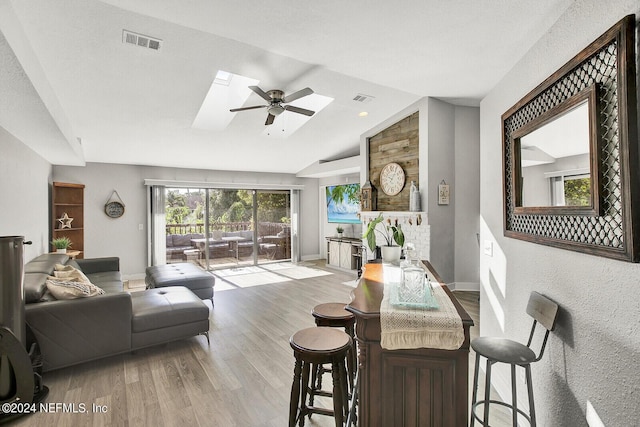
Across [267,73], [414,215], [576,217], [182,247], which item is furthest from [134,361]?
[182,247]

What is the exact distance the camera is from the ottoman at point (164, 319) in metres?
2.98

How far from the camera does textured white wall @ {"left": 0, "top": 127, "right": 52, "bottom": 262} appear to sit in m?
3.19

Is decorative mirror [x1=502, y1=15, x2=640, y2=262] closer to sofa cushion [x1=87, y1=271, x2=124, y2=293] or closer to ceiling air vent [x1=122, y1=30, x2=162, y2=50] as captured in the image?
ceiling air vent [x1=122, y1=30, x2=162, y2=50]

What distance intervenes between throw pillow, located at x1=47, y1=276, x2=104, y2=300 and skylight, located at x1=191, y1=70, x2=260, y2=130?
2590 mm

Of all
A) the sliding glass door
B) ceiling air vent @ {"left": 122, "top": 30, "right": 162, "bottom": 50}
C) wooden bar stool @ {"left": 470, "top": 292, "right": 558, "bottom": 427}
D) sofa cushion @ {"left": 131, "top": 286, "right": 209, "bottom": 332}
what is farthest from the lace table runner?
the sliding glass door

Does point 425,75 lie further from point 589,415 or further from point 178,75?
point 589,415

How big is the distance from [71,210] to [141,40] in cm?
431

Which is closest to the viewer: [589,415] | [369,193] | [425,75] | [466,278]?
[589,415]

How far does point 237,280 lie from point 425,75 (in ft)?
16.2

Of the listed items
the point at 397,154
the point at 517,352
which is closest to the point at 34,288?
the point at 517,352

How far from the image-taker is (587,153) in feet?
4.37

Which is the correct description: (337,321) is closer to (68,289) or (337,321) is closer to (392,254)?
(392,254)

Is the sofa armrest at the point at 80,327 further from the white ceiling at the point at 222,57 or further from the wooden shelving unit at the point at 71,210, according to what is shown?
the wooden shelving unit at the point at 71,210

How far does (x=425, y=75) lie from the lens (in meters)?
3.38
